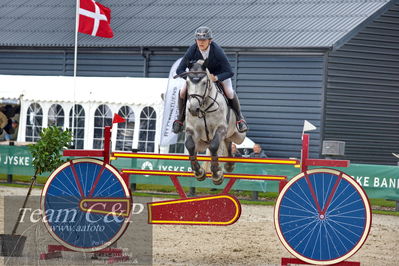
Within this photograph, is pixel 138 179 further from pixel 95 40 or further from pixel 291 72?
pixel 95 40

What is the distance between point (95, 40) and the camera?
29.3 meters

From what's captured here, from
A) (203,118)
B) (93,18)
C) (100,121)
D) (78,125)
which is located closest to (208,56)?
(203,118)

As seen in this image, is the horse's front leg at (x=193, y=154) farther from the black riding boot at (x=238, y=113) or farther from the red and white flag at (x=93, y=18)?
the red and white flag at (x=93, y=18)

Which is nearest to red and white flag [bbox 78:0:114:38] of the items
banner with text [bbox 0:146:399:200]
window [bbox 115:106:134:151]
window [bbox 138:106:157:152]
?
window [bbox 115:106:134:151]

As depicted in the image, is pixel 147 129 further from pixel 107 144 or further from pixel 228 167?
pixel 107 144

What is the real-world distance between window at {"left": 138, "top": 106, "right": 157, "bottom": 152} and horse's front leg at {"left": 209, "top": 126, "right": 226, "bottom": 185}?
14.1m

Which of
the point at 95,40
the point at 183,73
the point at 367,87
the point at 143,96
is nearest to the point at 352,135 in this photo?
the point at 367,87

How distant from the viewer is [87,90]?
25.4 meters

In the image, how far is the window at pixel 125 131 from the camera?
25078 millimetres

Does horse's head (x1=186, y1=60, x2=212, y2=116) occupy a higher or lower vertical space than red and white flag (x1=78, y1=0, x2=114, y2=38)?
lower

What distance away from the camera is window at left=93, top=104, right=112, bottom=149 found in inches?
997

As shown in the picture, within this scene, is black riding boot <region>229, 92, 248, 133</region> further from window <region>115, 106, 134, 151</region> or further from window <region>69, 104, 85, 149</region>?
window <region>69, 104, 85, 149</region>

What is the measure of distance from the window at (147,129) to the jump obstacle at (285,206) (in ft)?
46.0

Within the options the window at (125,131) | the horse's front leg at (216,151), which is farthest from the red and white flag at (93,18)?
the horse's front leg at (216,151)
